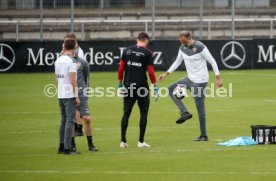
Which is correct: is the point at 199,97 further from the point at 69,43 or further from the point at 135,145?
the point at 69,43

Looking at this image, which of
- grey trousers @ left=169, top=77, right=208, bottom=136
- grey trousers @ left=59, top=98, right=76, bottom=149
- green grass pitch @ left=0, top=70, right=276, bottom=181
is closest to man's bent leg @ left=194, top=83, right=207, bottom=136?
grey trousers @ left=169, top=77, right=208, bottom=136

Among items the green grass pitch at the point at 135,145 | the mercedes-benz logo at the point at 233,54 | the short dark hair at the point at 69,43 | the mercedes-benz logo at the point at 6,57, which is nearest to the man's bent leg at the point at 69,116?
the green grass pitch at the point at 135,145

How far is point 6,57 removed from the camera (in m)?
39.1

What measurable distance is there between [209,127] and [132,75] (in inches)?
166

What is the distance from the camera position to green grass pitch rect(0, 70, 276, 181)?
1459 centimetres

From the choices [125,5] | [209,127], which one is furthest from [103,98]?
[125,5]

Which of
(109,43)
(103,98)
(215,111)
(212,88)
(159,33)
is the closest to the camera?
(215,111)

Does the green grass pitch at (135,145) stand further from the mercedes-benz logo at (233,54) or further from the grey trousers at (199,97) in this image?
the mercedes-benz logo at (233,54)

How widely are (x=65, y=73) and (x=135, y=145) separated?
2572mm

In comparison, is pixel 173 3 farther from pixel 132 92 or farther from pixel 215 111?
pixel 132 92

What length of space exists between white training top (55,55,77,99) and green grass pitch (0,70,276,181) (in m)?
1.14

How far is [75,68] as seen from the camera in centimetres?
1636

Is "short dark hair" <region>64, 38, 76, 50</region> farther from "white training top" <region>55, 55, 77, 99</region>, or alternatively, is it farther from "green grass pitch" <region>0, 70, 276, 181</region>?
"green grass pitch" <region>0, 70, 276, 181</region>

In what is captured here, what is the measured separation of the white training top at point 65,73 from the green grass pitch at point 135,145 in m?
1.14
